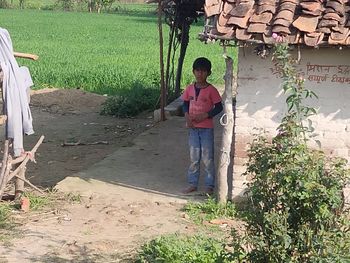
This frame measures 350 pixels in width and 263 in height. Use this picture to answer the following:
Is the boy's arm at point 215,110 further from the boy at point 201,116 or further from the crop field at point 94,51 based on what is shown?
the crop field at point 94,51

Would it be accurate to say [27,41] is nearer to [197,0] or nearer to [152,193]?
[197,0]

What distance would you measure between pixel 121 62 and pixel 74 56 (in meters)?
2.56

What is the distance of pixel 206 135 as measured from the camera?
8766 millimetres

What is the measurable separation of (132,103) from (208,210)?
802 centimetres

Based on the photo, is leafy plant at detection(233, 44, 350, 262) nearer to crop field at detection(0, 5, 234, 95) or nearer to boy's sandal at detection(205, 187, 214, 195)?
boy's sandal at detection(205, 187, 214, 195)

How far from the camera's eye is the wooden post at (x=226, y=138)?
8.16 metres

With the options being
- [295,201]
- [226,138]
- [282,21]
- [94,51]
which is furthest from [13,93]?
[94,51]

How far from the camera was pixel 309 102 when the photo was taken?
26.3 feet

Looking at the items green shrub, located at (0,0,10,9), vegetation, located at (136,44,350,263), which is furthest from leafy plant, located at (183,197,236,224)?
green shrub, located at (0,0,10,9)

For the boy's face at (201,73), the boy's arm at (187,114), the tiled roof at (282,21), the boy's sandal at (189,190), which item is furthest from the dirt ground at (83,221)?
the tiled roof at (282,21)

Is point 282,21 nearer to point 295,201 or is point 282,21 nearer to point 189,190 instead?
point 189,190

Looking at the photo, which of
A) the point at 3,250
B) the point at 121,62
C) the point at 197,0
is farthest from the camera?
the point at 121,62

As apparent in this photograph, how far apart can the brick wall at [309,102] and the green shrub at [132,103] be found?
777 cm

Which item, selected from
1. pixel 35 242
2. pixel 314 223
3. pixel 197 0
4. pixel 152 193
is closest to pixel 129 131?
pixel 197 0
